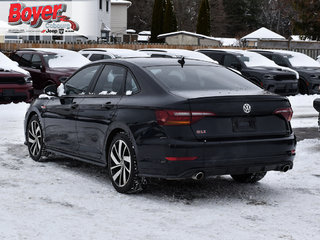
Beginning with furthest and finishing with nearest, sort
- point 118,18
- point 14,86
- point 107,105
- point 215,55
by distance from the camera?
A: point 118,18 → point 215,55 → point 14,86 → point 107,105

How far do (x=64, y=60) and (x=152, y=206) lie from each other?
14752mm

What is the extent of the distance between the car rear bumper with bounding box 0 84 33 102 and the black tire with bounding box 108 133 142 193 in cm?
1037

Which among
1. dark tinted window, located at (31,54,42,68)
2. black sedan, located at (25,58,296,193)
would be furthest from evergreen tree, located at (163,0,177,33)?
black sedan, located at (25,58,296,193)

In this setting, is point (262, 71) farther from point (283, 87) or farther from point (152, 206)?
point (152, 206)

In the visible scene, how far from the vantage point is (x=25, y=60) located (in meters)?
21.2

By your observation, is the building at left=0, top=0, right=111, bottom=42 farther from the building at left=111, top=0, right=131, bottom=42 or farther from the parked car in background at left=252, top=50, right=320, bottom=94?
the parked car in background at left=252, top=50, right=320, bottom=94

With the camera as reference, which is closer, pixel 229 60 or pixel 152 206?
pixel 152 206

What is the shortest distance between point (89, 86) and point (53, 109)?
904 millimetres

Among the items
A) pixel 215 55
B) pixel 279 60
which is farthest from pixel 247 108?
pixel 279 60

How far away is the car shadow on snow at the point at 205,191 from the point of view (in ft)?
23.5

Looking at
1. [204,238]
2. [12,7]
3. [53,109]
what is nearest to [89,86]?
[53,109]

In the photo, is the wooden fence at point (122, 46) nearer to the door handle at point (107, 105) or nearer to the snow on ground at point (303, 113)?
the snow on ground at point (303, 113)

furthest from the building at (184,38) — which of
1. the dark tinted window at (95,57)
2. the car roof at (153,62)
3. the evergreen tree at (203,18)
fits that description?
the car roof at (153,62)

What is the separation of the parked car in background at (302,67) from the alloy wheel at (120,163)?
54.7ft
